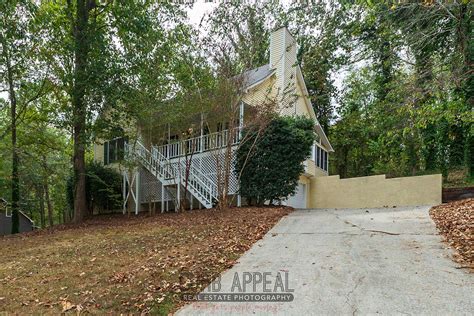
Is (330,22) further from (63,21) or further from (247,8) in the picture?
(63,21)

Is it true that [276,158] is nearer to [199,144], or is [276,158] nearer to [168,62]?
[199,144]

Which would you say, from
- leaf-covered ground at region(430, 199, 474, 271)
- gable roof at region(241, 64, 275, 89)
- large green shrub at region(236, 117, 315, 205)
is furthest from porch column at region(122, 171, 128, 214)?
leaf-covered ground at region(430, 199, 474, 271)

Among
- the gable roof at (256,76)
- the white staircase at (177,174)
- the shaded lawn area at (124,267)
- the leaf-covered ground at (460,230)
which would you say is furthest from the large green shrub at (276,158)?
the leaf-covered ground at (460,230)

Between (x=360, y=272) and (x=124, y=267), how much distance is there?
11.5ft

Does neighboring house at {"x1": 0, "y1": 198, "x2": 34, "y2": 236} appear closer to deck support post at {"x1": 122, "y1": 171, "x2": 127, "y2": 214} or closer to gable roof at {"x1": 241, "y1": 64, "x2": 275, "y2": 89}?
deck support post at {"x1": 122, "y1": 171, "x2": 127, "y2": 214}

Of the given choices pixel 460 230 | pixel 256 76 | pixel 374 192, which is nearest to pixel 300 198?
pixel 374 192

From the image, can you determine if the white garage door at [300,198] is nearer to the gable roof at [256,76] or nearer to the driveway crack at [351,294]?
the gable roof at [256,76]

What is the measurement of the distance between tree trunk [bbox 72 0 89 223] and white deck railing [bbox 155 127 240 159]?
9.83 ft

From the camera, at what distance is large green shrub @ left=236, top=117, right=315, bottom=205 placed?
11047mm

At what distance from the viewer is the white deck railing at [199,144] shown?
1174 centimetres

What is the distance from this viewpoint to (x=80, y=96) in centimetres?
1165

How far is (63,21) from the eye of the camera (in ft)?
41.8

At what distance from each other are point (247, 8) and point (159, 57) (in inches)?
145

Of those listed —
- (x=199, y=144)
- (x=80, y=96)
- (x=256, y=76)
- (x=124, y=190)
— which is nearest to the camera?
(x=80, y=96)
